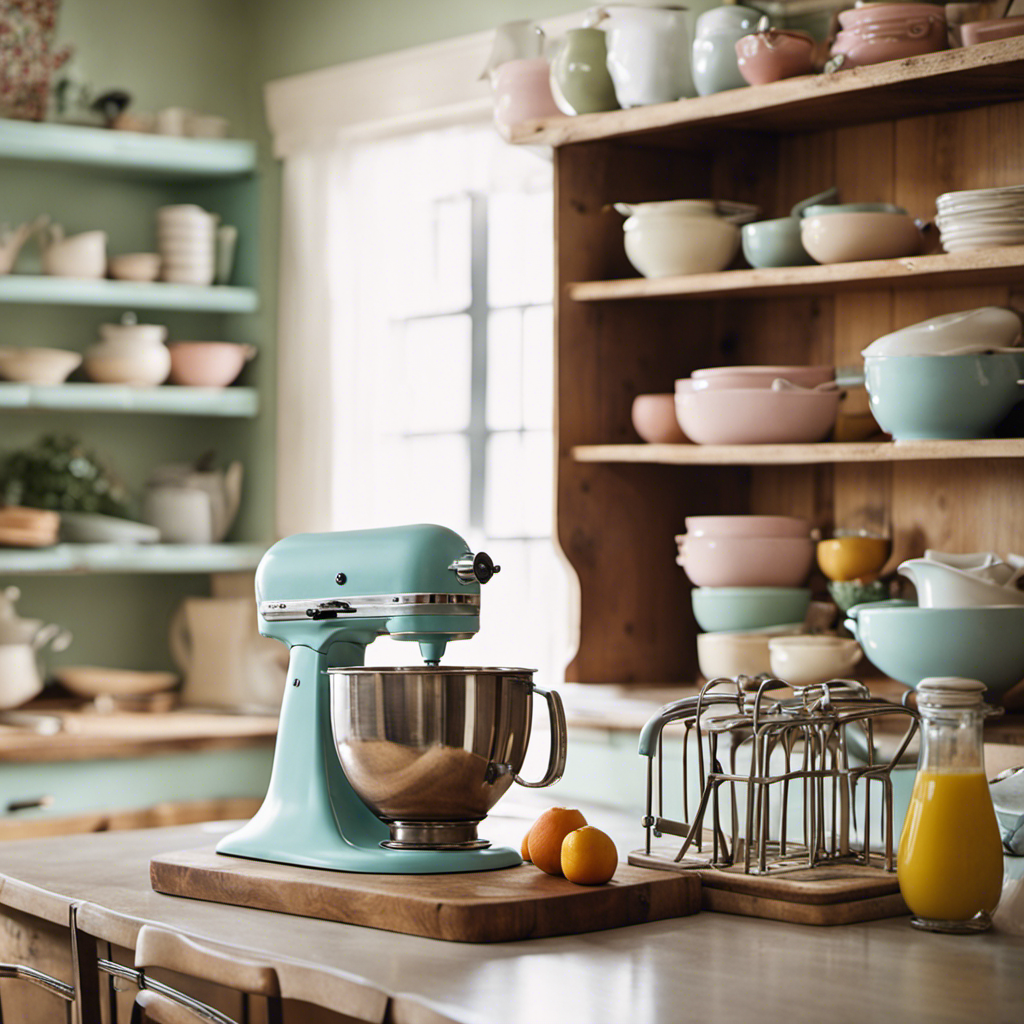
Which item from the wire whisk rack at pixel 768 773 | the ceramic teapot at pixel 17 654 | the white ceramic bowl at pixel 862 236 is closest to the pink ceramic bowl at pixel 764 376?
the white ceramic bowl at pixel 862 236

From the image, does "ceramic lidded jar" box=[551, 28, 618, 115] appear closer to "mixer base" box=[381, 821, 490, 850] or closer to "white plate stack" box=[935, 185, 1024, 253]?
"white plate stack" box=[935, 185, 1024, 253]

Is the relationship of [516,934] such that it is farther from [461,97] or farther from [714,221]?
[461,97]

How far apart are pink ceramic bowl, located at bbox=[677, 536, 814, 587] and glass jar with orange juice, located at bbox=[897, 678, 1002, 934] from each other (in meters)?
1.33

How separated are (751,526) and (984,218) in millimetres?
698

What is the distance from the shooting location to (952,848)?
1.49 meters

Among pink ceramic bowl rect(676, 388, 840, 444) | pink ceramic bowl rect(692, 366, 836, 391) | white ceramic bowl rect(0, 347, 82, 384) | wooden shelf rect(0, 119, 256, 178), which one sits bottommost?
pink ceramic bowl rect(676, 388, 840, 444)

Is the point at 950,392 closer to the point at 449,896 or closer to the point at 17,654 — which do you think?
the point at 449,896

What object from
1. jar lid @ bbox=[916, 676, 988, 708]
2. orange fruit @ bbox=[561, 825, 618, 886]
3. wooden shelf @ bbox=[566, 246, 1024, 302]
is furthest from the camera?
wooden shelf @ bbox=[566, 246, 1024, 302]

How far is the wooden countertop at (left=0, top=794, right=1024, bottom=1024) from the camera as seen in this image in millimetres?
1249

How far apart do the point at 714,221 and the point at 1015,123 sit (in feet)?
1.75

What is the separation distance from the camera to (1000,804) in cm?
169

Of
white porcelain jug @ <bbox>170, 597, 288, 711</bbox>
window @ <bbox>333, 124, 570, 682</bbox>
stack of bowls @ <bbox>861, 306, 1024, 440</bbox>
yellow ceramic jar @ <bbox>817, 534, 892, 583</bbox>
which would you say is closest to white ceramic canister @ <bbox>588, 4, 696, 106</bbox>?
stack of bowls @ <bbox>861, 306, 1024, 440</bbox>

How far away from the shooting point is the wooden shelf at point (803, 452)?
7.95ft

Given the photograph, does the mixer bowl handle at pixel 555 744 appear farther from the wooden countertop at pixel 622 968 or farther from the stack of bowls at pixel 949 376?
the stack of bowls at pixel 949 376
